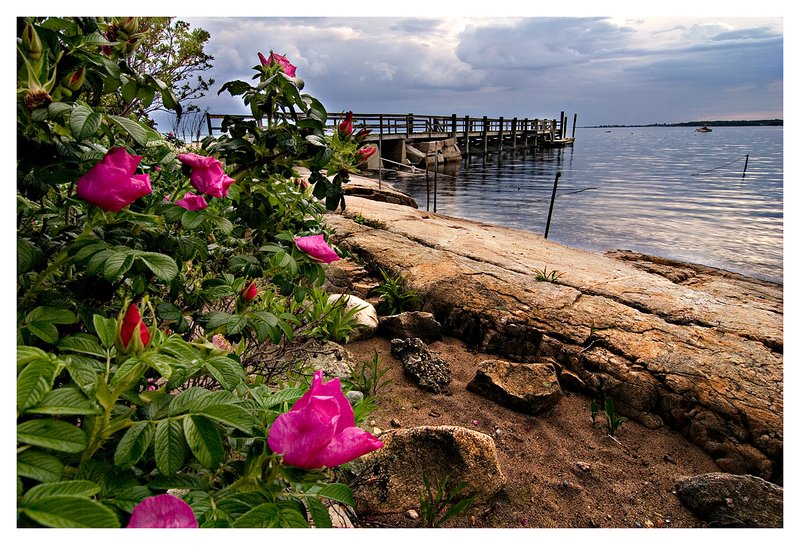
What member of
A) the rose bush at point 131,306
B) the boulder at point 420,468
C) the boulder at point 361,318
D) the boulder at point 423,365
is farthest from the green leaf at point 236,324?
the boulder at point 361,318

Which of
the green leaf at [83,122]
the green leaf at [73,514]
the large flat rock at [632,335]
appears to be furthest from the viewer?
the large flat rock at [632,335]

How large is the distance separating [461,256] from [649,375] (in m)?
2.14

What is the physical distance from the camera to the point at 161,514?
2.16ft

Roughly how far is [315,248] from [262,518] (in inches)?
37.0

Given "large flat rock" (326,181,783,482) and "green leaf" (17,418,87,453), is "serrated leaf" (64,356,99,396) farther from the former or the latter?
"large flat rock" (326,181,783,482)

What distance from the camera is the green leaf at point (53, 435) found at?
64 centimetres

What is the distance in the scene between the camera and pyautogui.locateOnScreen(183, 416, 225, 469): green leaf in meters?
0.70

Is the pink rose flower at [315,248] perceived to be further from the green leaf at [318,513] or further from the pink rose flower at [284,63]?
the green leaf at [318,513]

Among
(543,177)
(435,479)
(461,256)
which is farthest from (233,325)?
(543,177)

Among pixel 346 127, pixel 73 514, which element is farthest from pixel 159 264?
pixel 346 127

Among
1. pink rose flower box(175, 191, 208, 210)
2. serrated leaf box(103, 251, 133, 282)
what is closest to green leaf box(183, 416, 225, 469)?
serrated leaf box(103, 251, 133, 282)

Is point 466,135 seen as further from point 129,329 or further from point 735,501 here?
point 129,329

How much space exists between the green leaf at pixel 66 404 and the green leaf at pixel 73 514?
0.12 meters

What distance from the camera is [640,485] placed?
224cm
